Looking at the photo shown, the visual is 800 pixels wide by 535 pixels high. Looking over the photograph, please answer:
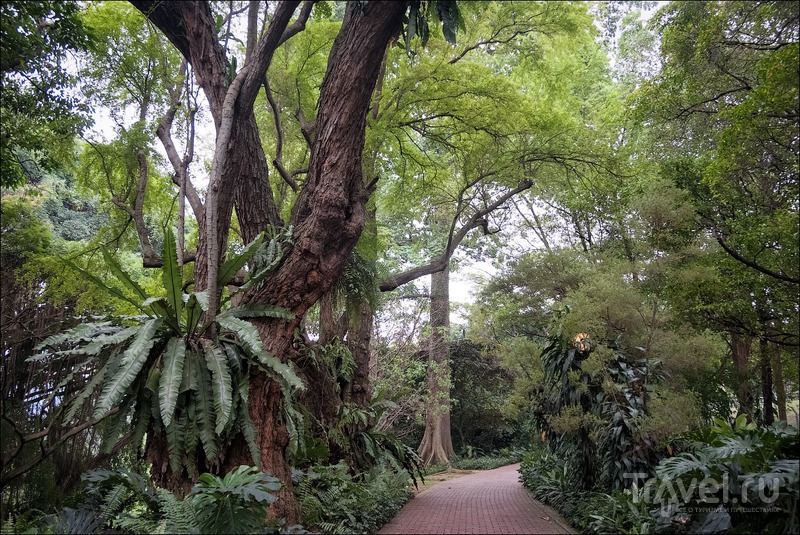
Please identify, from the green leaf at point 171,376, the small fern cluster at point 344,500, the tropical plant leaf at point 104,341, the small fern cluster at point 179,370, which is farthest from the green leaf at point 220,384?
the small fern cluster at point 344,500

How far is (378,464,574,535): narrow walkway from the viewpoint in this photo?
225 inches

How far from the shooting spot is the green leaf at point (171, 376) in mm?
3844

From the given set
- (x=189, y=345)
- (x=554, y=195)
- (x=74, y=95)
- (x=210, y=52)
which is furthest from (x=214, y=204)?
(x=554, y=195)

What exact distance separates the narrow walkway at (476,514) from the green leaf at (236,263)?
10.5 feet

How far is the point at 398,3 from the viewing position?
477 centimetres

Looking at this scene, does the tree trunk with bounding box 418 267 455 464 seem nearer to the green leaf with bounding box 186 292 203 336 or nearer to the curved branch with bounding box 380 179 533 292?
the curved branch with bounding box 380 179 533 292

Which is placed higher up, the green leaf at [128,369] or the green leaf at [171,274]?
the green leaf at [171,274]

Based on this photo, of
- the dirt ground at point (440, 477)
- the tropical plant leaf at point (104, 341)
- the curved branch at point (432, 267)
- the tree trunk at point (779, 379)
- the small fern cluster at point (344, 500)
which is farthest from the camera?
the dirt ground at point (440, 477)

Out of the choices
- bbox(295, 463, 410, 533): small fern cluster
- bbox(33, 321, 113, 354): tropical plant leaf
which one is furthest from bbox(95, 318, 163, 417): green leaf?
bbox(295, 463, 410, 533): small fern cluster

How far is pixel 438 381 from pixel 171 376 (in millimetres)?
10695

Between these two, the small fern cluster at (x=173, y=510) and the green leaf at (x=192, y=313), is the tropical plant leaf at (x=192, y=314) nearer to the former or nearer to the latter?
the green leaf at (x=192, y=313)

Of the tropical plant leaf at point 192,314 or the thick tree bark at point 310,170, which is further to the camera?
the thick tree bark at point 310,170

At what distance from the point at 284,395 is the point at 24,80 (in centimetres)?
426

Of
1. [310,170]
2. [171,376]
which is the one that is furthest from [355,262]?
[171,376]
